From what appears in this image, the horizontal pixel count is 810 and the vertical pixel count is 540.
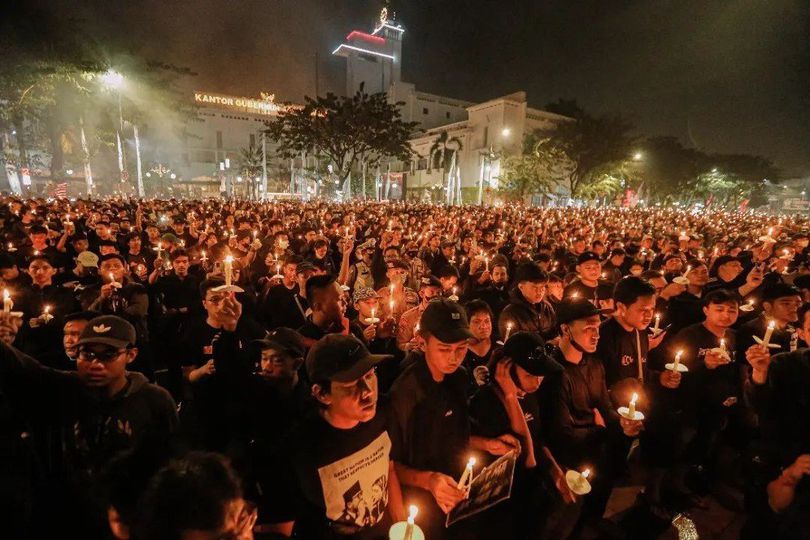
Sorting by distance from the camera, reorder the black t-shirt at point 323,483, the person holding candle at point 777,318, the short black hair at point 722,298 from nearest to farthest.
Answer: the black t-shirt at point 323,483
the short black hair at point 722,298
the person holding candle at point 777,318

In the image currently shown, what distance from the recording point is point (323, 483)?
1999 millimetres

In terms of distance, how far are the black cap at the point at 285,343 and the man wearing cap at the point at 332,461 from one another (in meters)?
0.85

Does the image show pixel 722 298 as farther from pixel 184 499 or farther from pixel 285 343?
pixel 184 499

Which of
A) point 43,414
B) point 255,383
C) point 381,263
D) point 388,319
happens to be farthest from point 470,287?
point 43,414

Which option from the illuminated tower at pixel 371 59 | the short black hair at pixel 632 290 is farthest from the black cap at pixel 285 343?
the illuminated tower at pixel 371 59

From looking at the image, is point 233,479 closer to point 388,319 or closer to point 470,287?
point 388,319

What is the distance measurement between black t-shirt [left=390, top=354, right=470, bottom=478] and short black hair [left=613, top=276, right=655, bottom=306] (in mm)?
2002

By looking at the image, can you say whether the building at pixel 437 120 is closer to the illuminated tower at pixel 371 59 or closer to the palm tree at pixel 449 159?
the illuminated tower at pixel 371 59

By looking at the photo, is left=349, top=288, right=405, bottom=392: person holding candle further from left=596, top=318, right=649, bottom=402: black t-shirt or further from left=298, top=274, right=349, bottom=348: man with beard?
left=596, top=318, right=649, bottom=402: black t-shirt

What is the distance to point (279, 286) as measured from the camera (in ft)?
18.2

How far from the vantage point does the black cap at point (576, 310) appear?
10.1 feet

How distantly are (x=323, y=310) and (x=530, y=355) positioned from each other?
2113 mm

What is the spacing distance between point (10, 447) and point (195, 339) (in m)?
1.56

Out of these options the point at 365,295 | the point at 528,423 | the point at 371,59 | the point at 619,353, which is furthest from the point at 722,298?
the point at 371,59
